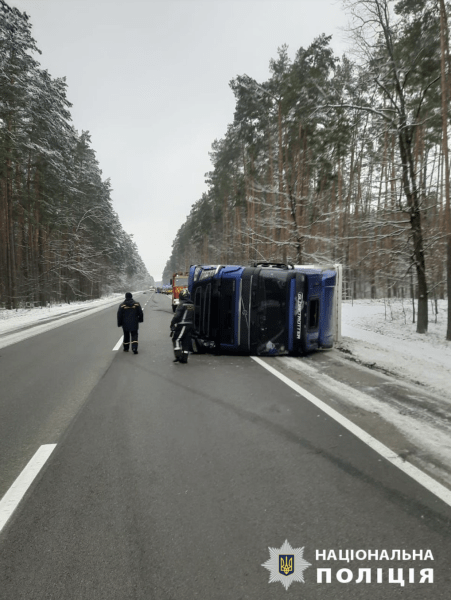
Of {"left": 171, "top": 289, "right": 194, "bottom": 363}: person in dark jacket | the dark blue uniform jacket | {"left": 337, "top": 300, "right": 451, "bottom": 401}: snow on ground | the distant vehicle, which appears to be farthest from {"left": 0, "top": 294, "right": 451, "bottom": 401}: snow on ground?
the distant vehicle

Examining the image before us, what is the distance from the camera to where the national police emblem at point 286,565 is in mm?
2156

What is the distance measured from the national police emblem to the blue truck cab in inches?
271

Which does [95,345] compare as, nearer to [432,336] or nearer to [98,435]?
[98,435]

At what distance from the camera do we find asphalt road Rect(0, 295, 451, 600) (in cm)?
213

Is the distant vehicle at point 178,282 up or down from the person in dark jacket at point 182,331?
up

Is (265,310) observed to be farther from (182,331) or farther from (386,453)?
(386,453)

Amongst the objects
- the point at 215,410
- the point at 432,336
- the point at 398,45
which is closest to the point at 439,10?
the point at 398,45

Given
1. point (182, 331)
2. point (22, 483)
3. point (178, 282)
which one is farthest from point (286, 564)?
point (178, 282)

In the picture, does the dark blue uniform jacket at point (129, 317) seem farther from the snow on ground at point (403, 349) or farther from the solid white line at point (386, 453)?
the solid white line at point (386, 453)

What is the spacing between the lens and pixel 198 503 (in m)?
2.89

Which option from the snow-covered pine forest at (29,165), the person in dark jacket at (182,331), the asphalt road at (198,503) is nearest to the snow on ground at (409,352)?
the asphalt road at (198,503)

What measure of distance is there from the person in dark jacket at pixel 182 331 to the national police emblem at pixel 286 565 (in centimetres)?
628

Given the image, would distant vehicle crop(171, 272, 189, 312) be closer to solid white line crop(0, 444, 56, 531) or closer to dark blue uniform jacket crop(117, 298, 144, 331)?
dark blue uniform jacket crop(117, 298, 144, 331)

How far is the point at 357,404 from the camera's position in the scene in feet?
17.3
